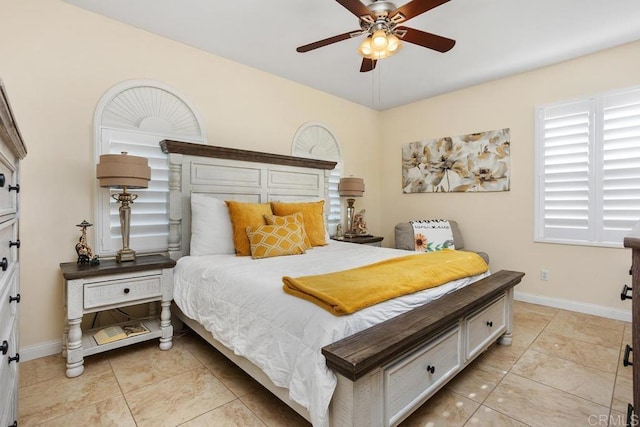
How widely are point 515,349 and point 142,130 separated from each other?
11.5 ft

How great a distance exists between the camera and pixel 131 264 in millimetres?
2289

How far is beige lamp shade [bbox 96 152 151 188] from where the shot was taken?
2.24m

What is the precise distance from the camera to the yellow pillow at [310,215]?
3.09m

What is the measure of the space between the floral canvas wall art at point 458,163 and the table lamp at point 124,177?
345cm

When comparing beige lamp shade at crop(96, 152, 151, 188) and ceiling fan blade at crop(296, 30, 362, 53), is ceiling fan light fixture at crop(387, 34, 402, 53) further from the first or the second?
beige lamp shade at crop(96, 152, 151, 188)

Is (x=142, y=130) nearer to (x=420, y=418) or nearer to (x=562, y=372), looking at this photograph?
(x=420, y=418)

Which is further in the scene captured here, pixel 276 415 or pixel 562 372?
pixel 562 372

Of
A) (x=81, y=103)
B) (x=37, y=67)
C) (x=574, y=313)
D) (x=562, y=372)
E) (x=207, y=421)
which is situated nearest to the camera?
(x=207, y=421)

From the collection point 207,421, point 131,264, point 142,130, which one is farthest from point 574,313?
point 142,130

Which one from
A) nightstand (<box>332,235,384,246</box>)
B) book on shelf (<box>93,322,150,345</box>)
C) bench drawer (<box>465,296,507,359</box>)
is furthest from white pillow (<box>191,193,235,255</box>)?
bench drawer (<box>465,296,507,359</box>)

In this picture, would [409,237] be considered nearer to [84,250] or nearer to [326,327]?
[326,327]

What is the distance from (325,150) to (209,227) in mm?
2101

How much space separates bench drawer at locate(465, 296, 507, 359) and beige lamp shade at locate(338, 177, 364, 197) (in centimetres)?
218

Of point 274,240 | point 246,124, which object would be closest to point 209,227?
point 274,240
